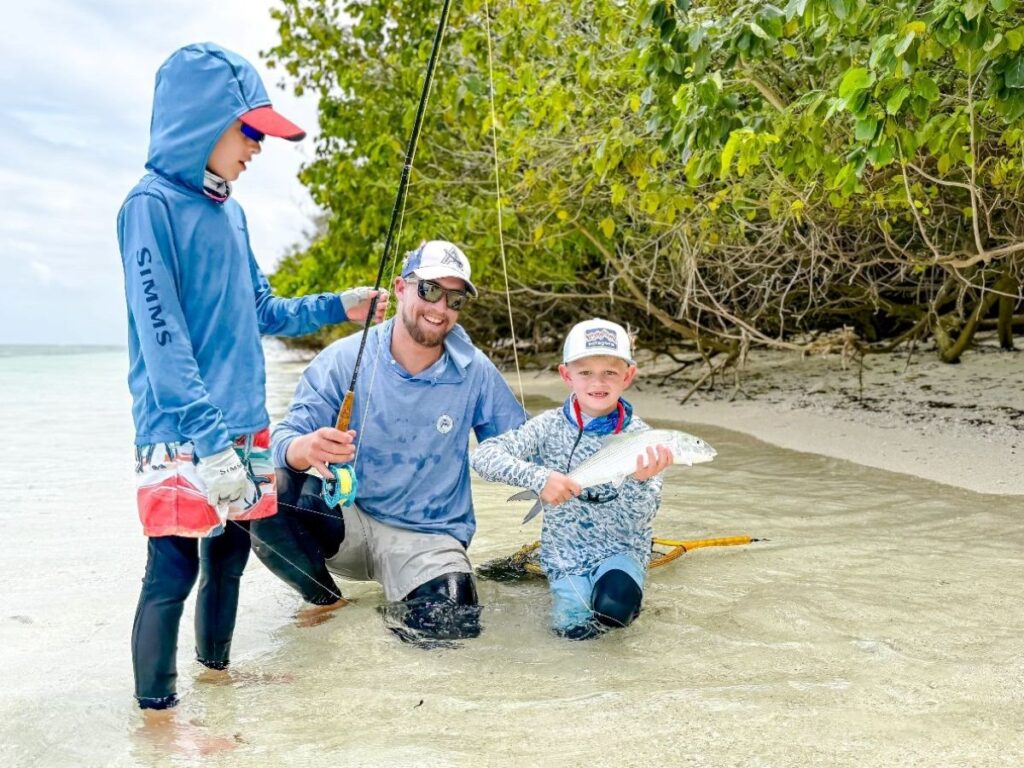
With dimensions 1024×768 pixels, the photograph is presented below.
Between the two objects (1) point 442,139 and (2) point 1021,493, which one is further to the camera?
(1) point 442,139

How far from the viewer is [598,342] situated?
3393 millimetres

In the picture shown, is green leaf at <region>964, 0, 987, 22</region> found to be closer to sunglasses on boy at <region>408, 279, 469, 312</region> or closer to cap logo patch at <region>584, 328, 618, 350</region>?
cap logo patch at <region>584, 328, 618, 350</region>

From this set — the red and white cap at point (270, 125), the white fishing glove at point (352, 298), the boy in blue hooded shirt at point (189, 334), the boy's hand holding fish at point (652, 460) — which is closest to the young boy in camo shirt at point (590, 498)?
the boy's hand holding fish at point (652, 460)

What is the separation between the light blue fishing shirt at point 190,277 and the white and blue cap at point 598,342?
1100 millimetres

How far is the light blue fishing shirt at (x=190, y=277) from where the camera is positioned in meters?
2.52

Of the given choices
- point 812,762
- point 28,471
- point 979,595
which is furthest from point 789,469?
point 28,471

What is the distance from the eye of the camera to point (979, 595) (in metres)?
3.74

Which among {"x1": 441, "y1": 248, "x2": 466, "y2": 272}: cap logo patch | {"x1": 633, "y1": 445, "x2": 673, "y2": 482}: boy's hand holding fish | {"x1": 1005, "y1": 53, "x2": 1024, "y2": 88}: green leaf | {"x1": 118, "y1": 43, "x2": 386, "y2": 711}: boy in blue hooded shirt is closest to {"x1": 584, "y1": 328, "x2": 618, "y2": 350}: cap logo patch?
{"x1": 633, "y1": 445, "x2": 673, "y2": 482}: boy's hand holding fish

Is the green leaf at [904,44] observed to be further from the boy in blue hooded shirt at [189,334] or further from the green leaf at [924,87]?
the boy in blue hooded shirt at [189,334]

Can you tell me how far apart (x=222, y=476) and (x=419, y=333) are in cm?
123

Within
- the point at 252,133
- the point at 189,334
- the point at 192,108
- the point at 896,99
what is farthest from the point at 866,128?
the point at 189,334

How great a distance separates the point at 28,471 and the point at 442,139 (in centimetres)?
561

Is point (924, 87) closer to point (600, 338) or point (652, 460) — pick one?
point (600, 338)

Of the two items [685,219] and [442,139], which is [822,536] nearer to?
[685,219]
